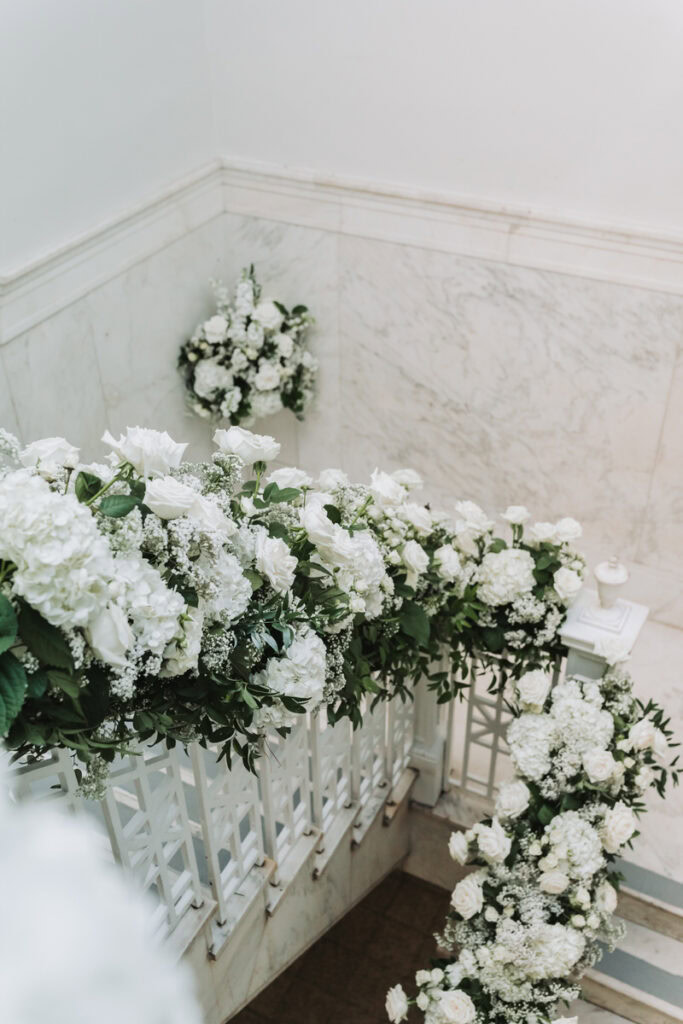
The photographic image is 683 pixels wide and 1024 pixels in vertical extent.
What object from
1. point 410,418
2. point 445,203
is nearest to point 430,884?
point 410,418

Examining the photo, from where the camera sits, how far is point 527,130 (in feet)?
11.8

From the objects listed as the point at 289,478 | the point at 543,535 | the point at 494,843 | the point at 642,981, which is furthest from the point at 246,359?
the point at 642,981

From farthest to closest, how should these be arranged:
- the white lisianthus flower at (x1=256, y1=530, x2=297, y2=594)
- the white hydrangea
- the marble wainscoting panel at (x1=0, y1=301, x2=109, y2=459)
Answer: the marble wainscoting panel at (x1=0, y1=301, x2=109, y2=459) < the white lisianthus flower at (x1=256, y1=530, x2=297, y2=594) < the white hydrangea

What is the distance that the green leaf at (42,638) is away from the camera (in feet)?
4.64

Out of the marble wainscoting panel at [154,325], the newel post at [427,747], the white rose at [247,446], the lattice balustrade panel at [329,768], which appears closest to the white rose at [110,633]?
the white rose at [247,446]

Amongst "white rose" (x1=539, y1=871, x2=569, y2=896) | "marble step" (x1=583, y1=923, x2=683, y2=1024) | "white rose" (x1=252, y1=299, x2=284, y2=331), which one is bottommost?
"marble step" (x1=583, y1=923, x2=683, y2=1024)

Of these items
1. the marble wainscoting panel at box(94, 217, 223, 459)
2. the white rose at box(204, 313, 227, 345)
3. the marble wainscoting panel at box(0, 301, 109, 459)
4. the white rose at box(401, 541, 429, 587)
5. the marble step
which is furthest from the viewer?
the white rose at box(204, 313, 227, 345)

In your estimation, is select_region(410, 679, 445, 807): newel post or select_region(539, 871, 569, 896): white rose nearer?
select_region(539, 871, 569, 896): white rose

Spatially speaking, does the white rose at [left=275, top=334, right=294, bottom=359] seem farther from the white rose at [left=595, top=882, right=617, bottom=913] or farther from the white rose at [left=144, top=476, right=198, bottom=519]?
the white rose at [left=144, top=476, right=198, bottom=519]

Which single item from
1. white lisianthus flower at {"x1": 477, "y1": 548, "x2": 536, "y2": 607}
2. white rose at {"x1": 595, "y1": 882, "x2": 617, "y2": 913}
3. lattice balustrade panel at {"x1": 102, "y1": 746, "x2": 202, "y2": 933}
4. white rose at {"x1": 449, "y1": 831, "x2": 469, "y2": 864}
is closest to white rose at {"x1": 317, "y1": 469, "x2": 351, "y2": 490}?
white lisianthus flower at {"x1": 477, "y1": 548, "x2": 536, "y2": 607}

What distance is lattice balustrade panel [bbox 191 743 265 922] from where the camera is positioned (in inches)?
85.1

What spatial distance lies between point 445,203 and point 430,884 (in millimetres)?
2796

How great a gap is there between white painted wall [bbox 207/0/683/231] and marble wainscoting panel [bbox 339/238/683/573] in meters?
0.36

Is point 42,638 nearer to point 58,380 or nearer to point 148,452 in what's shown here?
point 148,452
